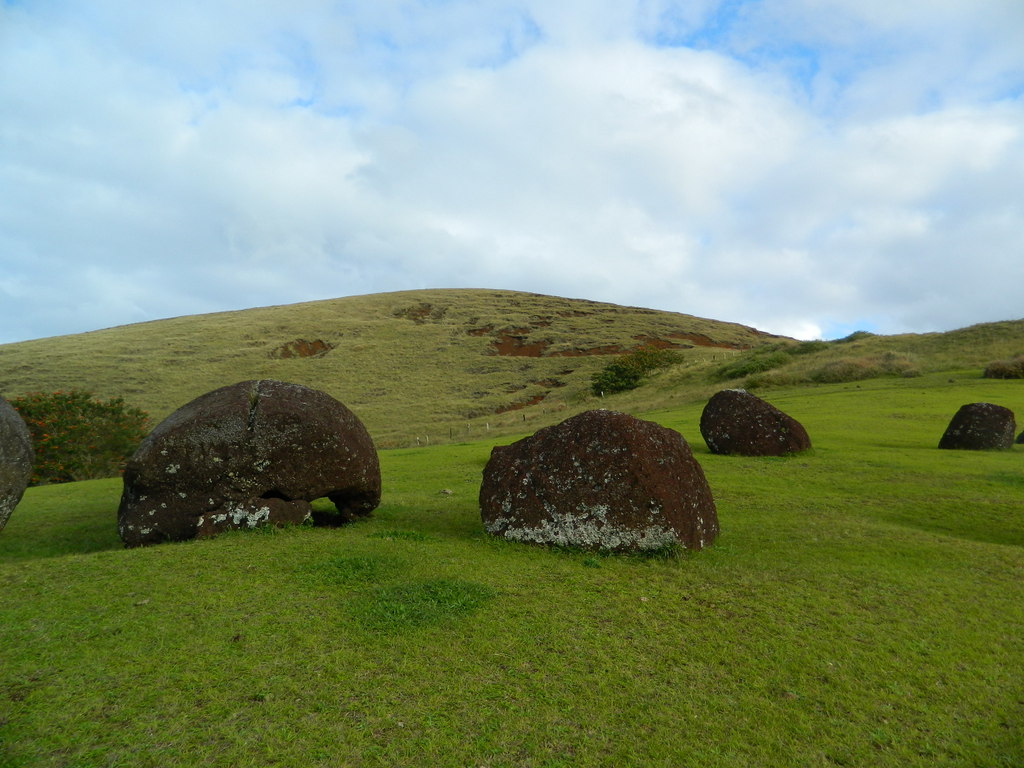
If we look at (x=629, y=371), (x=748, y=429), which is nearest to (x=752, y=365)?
(x=629, y=371)

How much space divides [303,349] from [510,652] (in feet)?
252

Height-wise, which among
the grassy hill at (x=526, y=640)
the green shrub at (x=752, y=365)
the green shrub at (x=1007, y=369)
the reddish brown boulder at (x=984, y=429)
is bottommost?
the grassy hill at (x=526, y=640)

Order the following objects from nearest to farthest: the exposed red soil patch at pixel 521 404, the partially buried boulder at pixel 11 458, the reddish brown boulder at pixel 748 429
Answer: the partially buried boulder at pixel 11 458, the reddish brown boulder at pixel 748 429, the exposed red soil patch at pixel 521 404

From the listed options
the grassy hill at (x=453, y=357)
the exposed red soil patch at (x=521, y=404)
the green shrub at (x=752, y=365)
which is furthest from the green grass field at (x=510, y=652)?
the exposed red soil patch at (x=521, y=404)

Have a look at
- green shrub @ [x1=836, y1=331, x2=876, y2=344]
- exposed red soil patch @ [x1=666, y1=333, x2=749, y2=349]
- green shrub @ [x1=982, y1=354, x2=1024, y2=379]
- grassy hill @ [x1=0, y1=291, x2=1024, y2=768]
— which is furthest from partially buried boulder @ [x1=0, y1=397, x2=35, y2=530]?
exposed red soil patch @ [x1=666, y1=333, x2=749, y2=349]

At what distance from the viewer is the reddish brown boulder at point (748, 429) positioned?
65.0ft

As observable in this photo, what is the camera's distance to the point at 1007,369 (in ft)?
118

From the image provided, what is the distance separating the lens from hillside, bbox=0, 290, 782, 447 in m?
54.9

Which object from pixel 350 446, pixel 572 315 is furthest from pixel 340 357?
pixel 350 446

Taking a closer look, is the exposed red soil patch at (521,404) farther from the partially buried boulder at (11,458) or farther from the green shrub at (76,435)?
the partially buried boulder at (11,458)

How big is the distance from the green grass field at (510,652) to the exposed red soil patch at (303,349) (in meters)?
67.3

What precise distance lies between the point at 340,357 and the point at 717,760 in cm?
7304

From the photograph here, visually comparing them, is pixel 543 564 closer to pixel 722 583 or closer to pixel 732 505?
pixel 722 583

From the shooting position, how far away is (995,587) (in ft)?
26.3
